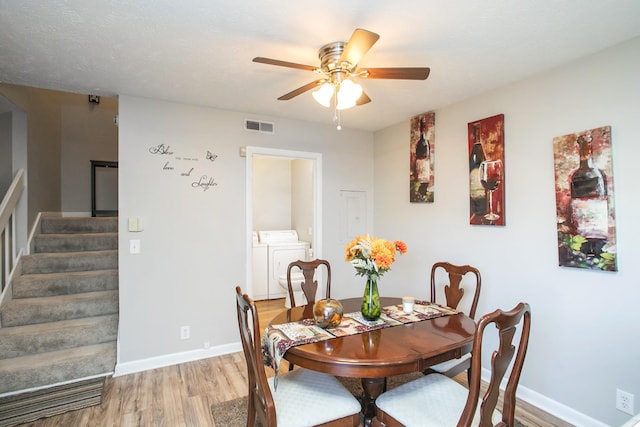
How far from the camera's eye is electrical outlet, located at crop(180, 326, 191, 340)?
10.0 feet

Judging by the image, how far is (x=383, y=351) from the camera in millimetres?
Answer: 1577

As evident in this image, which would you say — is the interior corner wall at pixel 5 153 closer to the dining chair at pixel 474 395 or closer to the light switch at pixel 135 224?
the light switch at pixel 135 224

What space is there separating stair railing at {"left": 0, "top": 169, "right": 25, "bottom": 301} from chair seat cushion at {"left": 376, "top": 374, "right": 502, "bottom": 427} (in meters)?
3.55

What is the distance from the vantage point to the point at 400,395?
1.67 meters

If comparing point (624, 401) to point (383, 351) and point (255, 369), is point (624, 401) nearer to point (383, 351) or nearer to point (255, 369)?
point (383, 351)

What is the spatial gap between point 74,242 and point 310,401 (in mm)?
3555

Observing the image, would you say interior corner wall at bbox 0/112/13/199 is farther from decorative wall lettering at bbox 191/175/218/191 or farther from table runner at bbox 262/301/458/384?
table runner at bbox 262/301/458/384

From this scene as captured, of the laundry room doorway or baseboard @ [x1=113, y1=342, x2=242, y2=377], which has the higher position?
the laundry room doorway

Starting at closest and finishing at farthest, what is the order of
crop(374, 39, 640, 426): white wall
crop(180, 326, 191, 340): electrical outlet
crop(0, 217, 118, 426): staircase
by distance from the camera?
crop(374, 39, 640, 426): white wall < crop(0, 217, 118, 426): staircase < crop(180, 326, 191, 340): electrical outlet

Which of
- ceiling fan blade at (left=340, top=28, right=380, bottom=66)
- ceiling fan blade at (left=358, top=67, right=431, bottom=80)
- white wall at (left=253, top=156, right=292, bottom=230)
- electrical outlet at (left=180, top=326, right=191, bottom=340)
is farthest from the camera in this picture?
white wall at (left=253, top=156, right=292, bottom=230)

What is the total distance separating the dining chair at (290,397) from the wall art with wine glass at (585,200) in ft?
5.83

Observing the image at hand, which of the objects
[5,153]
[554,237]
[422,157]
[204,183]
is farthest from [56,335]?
[554,237]

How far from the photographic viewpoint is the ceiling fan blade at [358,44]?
1436 mm

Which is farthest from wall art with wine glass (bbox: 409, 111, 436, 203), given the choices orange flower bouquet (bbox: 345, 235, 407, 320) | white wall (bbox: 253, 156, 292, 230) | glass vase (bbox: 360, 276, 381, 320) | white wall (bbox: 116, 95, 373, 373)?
white wall (bbox: 253, 156, 292, 230)
